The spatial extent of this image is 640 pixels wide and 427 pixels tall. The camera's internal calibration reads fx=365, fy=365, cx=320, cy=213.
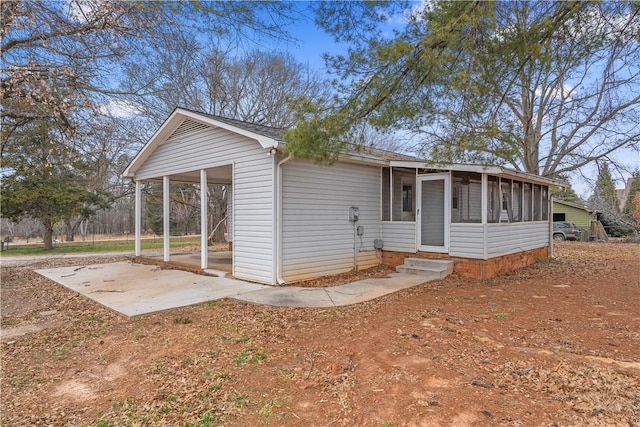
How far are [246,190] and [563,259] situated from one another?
10824 millimetres

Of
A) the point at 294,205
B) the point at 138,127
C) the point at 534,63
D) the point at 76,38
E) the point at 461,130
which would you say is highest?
the point at 138,127

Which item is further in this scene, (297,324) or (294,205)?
(294,205)

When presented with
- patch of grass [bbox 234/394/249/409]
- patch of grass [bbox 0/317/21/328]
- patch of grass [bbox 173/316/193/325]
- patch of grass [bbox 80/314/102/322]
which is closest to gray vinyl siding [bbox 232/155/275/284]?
patch of grass [bbox 173/316/193/325]

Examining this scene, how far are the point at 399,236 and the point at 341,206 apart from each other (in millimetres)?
1843

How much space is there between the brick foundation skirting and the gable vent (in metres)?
5.62

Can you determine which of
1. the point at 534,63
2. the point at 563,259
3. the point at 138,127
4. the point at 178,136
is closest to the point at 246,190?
the point at 178,136

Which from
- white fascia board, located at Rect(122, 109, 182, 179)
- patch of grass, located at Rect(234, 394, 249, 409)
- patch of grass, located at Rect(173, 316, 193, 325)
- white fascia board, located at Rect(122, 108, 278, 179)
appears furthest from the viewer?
white fascia board, located at Rect(122, 109, 182, 179)

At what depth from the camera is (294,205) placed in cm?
749

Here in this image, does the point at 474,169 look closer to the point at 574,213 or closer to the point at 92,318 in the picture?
A: the point at 92,318

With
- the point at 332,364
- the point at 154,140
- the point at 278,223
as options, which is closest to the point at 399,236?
the point at 278,223

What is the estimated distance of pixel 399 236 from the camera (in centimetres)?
927

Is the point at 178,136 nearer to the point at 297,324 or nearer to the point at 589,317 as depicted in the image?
the point at 297,324

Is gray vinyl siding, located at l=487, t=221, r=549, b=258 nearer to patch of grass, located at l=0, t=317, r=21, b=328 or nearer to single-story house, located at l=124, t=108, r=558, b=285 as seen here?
single-story house, located at l=124, t=108, r=558, b=285

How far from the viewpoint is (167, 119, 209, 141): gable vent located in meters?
8.96
